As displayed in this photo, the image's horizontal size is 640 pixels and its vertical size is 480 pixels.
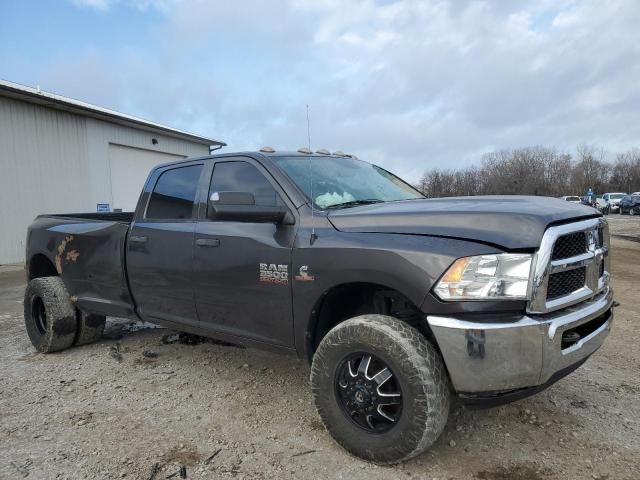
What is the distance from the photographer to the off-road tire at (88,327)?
5070 millimetres

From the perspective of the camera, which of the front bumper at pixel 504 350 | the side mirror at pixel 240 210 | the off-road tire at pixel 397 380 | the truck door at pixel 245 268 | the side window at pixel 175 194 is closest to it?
the front bumper at pixel 504 350

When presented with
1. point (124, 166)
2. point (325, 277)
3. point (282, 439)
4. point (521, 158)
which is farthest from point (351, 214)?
point (521, 158)

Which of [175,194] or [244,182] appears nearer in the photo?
[244,182]

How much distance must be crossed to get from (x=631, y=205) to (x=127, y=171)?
36.5m

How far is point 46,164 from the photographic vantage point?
43.9ft

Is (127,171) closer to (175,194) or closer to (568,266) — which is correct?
(175,194)

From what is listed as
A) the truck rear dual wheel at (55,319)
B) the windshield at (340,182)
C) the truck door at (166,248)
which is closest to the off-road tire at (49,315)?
the truck rear dual wheel at (55,319)

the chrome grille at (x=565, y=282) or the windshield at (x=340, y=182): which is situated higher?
the windshield at (x=340, y=182)

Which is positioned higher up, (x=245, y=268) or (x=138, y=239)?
(x=138, y=239)

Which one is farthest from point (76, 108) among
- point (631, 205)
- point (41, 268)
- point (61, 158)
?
point (631, 205)

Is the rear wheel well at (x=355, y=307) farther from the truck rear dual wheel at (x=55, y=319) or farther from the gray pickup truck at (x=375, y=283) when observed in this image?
the truck rear dual wheel at (x=55, y=319)

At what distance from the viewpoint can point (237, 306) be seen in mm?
3414

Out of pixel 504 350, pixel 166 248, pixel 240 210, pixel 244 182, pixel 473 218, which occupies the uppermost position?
pixel 244 182

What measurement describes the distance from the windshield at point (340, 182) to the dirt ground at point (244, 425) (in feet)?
5.08
